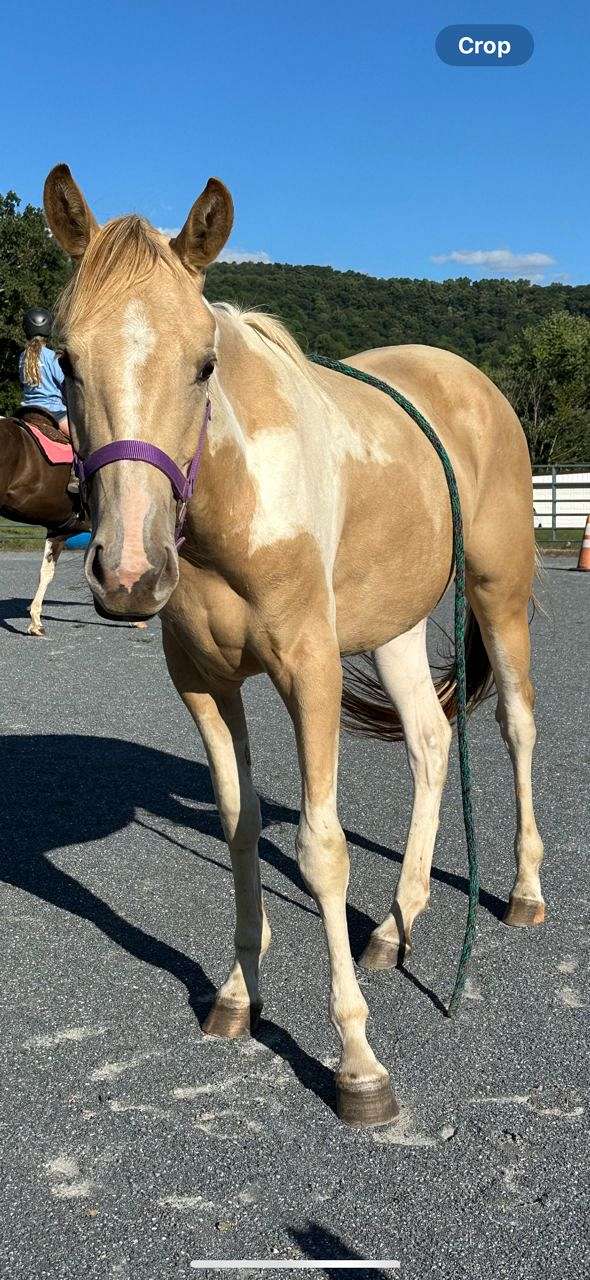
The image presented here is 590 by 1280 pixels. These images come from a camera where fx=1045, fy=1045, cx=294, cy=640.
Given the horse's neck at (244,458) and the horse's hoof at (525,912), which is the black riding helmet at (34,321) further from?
the horse's hoof at (525,912)

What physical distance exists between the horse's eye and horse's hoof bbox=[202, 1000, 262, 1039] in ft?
5.79

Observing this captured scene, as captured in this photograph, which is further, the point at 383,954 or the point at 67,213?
the point at 383,954

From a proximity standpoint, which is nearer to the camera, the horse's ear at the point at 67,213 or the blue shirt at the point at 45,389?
the horse's ear at the point at 67,213

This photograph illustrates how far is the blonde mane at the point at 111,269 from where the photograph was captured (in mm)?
2055

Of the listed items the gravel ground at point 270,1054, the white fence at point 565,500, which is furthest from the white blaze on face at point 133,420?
the white fence at point 565,500

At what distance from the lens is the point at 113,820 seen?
4.84 meters

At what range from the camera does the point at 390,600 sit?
3.26 metres

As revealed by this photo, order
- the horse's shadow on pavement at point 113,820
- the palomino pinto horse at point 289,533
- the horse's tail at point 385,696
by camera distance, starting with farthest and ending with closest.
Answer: the horse's tail at point 385,696
the horse's shadow on pavement at point 113,820
the palomino pinto horse at point 289,533

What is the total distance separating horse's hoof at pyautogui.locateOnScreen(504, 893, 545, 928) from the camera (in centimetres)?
368

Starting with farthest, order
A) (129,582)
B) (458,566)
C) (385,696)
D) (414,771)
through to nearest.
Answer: (385,696), (414,771), (458,566), (129,582)

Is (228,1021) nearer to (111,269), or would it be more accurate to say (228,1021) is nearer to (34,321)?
(111,269)

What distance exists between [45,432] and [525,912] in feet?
21.1

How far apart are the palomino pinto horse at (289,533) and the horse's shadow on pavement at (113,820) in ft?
1.11

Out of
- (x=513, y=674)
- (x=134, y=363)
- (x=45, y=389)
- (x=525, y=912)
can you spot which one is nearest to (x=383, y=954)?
(x=525, y=912)
